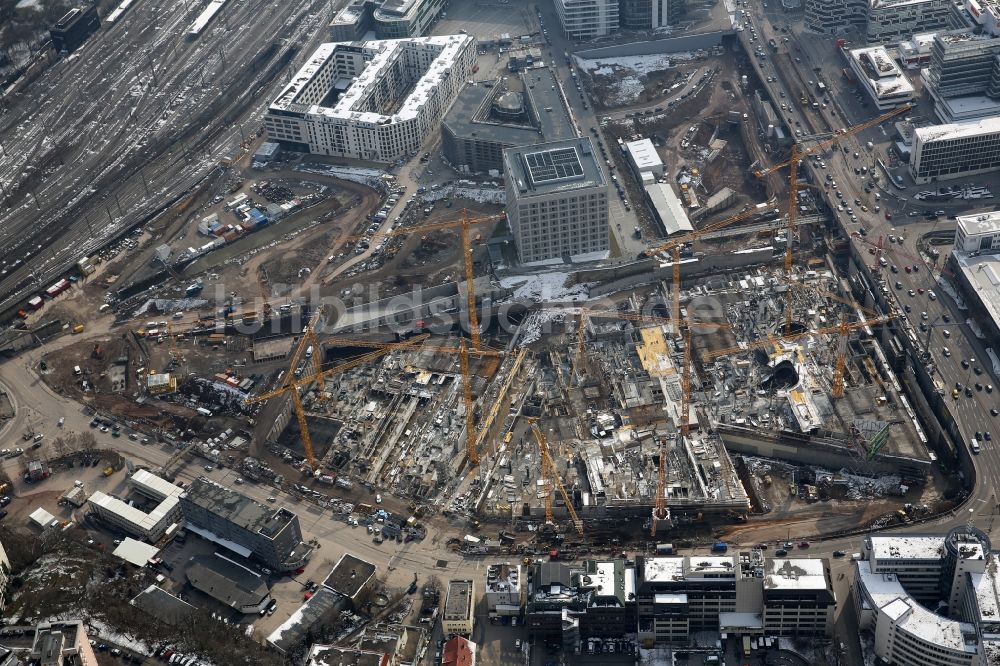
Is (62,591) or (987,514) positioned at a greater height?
(62,591)

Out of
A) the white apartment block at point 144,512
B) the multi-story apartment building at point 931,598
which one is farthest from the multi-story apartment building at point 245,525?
the multi-story apartment building at point 931,598

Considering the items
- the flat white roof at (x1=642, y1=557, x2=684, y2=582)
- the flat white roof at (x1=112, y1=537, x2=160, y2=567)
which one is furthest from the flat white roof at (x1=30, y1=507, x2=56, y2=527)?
the flat white roof at (x1=642, y1=557, x2=684, y2=582)

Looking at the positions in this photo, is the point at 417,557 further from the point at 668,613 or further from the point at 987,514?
the point at 987,514

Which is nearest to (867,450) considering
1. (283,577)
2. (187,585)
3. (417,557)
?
(417,557)

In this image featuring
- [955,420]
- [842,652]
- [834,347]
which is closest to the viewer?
[842,652]

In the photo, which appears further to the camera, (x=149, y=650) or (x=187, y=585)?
(x=187, y=585)

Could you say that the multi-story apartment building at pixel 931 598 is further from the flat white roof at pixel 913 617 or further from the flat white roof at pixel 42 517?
the flat white roof at pixel 42 517

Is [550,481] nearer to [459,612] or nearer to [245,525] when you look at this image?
[459,612]

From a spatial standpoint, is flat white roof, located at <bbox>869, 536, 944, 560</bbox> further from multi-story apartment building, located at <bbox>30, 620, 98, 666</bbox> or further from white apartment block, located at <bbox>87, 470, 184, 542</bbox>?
multi-story apartment building, located at <bbox>30, 620, 98, 666</bbox>
